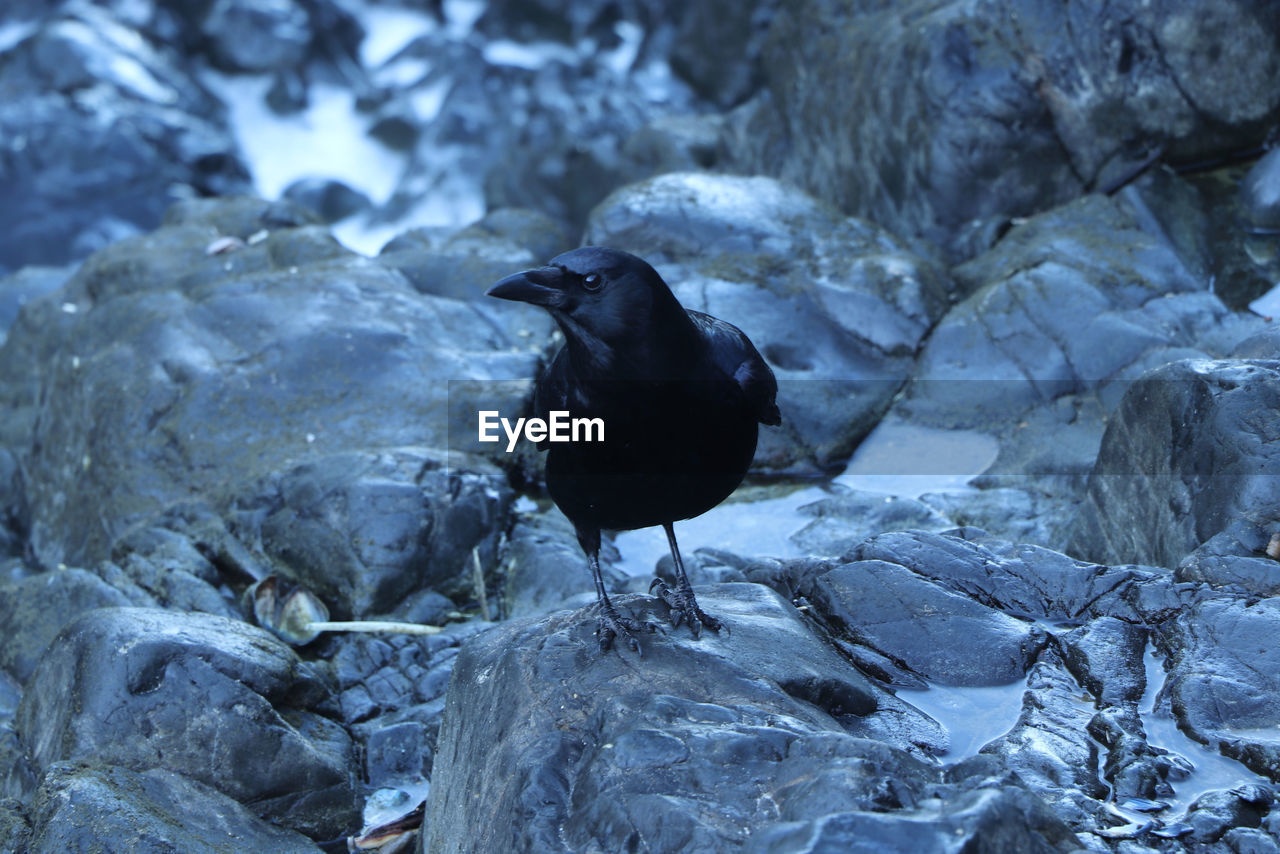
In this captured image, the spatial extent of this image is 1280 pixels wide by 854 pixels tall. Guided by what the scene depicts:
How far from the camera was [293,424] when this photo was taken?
23.2ft

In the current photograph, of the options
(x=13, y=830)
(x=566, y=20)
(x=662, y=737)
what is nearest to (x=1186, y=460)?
(x=662, y=737)

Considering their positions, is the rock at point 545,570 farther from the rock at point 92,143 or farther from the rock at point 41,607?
the rock at point 92,143

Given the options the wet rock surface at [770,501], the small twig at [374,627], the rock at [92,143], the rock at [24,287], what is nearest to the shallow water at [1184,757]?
the wet rock surface at [770,501]

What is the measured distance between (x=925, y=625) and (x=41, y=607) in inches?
170

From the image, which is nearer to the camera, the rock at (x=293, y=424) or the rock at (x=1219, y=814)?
the rock at (x=1219, y=814)

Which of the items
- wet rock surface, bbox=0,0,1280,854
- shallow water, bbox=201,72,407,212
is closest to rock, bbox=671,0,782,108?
wet rock surface, bbox=0,0,1280,854

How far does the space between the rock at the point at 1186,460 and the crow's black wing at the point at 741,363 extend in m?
1.80

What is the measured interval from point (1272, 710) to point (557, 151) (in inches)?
469

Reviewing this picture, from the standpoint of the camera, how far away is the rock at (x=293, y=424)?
6.11 metres

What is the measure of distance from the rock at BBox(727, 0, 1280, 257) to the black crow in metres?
5.56

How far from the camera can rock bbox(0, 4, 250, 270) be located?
15.0 metres

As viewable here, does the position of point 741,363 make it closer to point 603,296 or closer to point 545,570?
point 603,296

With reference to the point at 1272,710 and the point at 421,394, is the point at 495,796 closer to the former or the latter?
the point at 1272,710

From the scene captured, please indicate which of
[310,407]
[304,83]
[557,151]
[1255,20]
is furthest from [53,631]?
[304,83]
